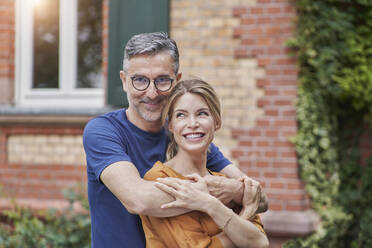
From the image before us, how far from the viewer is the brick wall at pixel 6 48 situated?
18.3ft

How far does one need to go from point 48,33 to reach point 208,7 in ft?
6.56

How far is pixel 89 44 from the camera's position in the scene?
5703 mm

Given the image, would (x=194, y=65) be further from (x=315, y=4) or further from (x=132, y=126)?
(x=132, y=126)

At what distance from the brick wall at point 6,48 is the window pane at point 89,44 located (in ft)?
2.45

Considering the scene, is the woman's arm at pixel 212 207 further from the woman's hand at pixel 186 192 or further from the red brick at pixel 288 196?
the red brick at pixel 288 196

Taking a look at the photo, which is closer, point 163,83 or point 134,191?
point 134,191

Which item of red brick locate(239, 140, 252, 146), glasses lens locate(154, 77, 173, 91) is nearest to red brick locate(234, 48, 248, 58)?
red brick locate(239, 140, 252, 146)

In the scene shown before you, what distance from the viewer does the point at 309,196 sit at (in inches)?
191

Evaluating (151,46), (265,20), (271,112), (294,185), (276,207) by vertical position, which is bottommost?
(276,207)

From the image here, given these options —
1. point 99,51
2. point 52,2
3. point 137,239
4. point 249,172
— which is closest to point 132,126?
point 137,239

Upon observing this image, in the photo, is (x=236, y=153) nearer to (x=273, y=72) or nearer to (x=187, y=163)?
(x=273, y=72)

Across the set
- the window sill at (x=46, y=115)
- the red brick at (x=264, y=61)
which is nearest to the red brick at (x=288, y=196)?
the red brick at (x=264, y=61)

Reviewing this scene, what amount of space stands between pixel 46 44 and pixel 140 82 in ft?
12.8

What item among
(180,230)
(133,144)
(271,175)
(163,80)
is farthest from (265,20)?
(180,230)
